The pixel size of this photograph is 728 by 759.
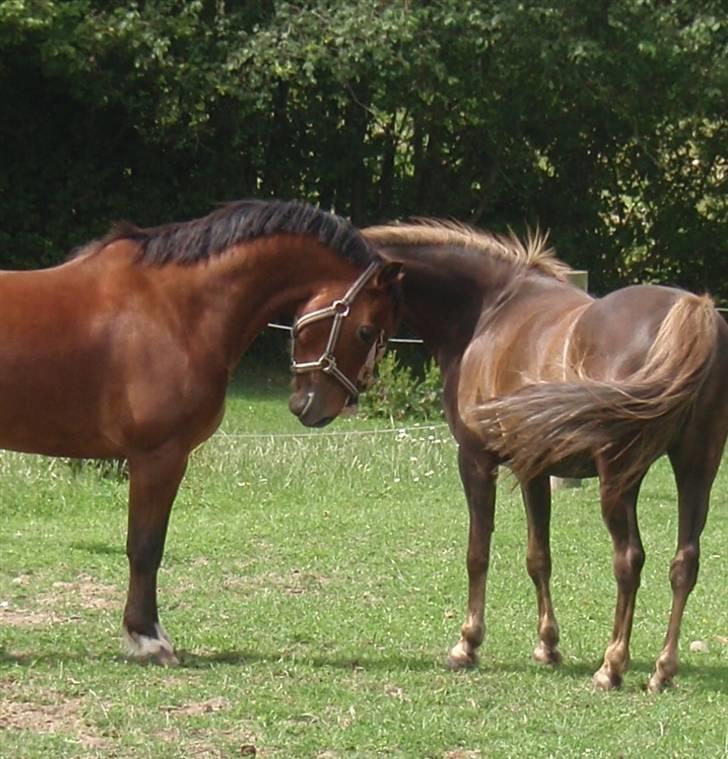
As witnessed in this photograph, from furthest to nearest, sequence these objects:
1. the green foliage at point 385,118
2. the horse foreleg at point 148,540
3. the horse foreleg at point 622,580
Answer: the green foliage at point 385,118
the horse foreleg at point 148,540
the horse foreleg at point 622,580

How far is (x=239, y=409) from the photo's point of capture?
17.7 m

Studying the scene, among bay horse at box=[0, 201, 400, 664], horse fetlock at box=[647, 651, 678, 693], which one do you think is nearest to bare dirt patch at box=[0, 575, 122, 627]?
bay horse at box=[0, 201, 400, 664]

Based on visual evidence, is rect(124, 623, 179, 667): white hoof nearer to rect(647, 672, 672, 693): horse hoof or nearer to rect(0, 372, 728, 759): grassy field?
rect(0, 372, 728, 759): grassy field

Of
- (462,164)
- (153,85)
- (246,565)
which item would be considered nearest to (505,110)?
(462,164)

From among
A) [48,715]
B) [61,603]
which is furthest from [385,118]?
[48,715]

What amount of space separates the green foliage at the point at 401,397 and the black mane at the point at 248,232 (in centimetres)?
918

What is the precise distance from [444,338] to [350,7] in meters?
12.0

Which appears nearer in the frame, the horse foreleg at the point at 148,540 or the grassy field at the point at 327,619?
the grassy field at the point at 327,619

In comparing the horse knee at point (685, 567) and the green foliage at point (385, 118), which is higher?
the green foliage at point (385, 118)

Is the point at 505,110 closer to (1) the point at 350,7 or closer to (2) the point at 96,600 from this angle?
(1) the point at 350,7

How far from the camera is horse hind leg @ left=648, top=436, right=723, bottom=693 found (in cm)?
625

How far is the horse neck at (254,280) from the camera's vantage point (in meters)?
6.70

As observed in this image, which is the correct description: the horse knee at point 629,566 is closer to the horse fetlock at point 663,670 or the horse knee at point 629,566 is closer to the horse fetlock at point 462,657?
the horse fetlock at point 663,670

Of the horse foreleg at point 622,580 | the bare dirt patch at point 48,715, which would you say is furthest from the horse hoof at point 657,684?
the bare dirt patch at point 48,715
